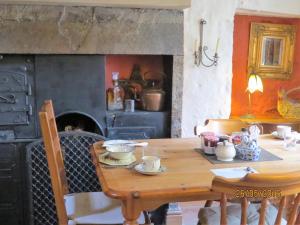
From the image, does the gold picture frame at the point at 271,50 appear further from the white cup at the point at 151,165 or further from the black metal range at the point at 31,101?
the white cup at the point at 151,165

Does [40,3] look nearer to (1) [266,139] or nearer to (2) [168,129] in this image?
(2) [168,129]

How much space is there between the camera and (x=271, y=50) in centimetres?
362

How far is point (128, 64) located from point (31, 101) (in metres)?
0.90

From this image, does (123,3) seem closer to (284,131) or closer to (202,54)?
(202,54)

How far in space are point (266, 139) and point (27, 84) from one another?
1753mm

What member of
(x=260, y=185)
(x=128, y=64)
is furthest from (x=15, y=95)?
(x=260, y=185)

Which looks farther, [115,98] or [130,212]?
[115,98]

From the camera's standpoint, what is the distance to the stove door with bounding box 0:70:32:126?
2.67 metres

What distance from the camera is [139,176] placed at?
1.60 meters

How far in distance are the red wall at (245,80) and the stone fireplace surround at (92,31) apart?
3.12ft

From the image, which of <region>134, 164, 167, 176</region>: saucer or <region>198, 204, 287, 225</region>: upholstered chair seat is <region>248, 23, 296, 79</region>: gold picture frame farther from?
<region>134, 164, 167, 176</region>: saucer

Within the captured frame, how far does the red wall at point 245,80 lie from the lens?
356 centimetres

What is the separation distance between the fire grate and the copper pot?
0.55 m

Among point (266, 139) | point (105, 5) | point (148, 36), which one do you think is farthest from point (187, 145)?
point (105, 5)
